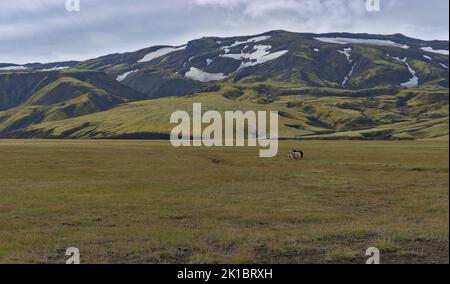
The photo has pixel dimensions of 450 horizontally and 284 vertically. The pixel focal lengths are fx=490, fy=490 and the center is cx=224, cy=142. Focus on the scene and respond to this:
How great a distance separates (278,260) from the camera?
2052 centimetres

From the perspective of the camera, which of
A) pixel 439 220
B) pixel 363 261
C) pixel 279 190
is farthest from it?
pixel 279 190

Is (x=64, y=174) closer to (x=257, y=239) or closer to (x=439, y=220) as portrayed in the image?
(x=257, y=239)

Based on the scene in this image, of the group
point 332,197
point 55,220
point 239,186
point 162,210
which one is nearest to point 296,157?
point 239,186

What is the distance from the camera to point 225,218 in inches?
1189

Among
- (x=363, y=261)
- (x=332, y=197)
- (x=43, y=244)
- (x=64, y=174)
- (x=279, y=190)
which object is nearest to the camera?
(x=363, y=261)

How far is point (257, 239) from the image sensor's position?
24.4 m

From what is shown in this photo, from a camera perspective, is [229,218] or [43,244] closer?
[43,244]

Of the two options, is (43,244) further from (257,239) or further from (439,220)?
(439,220)

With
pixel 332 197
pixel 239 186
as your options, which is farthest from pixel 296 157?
pixel 332 197

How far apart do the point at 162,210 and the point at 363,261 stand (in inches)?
651

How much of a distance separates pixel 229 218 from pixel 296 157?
5808cm

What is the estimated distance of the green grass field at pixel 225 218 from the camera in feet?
70.5

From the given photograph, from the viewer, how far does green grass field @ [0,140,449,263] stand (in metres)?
21.5
